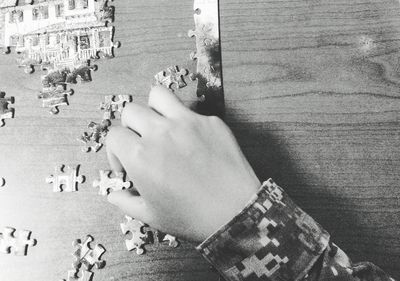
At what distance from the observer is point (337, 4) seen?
1103mm

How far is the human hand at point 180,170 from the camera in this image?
0.72m

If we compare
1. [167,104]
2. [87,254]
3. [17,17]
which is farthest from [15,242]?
[17,17]

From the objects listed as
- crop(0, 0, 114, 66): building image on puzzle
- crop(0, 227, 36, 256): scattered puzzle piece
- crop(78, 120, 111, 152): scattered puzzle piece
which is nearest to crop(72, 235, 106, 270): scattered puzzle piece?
crop(0, 227, 36, 256): scattered puzzle piece

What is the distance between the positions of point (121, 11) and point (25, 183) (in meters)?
0.56

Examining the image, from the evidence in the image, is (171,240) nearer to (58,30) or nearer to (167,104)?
(167,104)

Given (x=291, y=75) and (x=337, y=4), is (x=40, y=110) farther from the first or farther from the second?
(x=337, y=4)

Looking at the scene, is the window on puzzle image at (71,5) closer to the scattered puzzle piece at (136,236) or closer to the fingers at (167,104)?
the fingers at (167,104)

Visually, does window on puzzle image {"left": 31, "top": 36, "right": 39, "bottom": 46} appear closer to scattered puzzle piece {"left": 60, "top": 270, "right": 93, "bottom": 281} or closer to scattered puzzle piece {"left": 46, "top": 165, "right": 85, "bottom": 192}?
scattered puzzle piece {"left": 46, "top": 165, "right": 85, "bottom": 192}

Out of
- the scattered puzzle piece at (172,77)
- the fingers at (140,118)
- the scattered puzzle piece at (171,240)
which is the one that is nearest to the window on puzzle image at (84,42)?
the scattered puzzle piece at (172,77)

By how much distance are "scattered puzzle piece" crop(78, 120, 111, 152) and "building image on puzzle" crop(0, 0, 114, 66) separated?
20cm

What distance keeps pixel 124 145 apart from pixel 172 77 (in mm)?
323

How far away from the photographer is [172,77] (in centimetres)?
106

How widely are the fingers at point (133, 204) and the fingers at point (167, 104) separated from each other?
0.19 meters

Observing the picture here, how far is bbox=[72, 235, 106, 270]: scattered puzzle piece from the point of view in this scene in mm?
949
